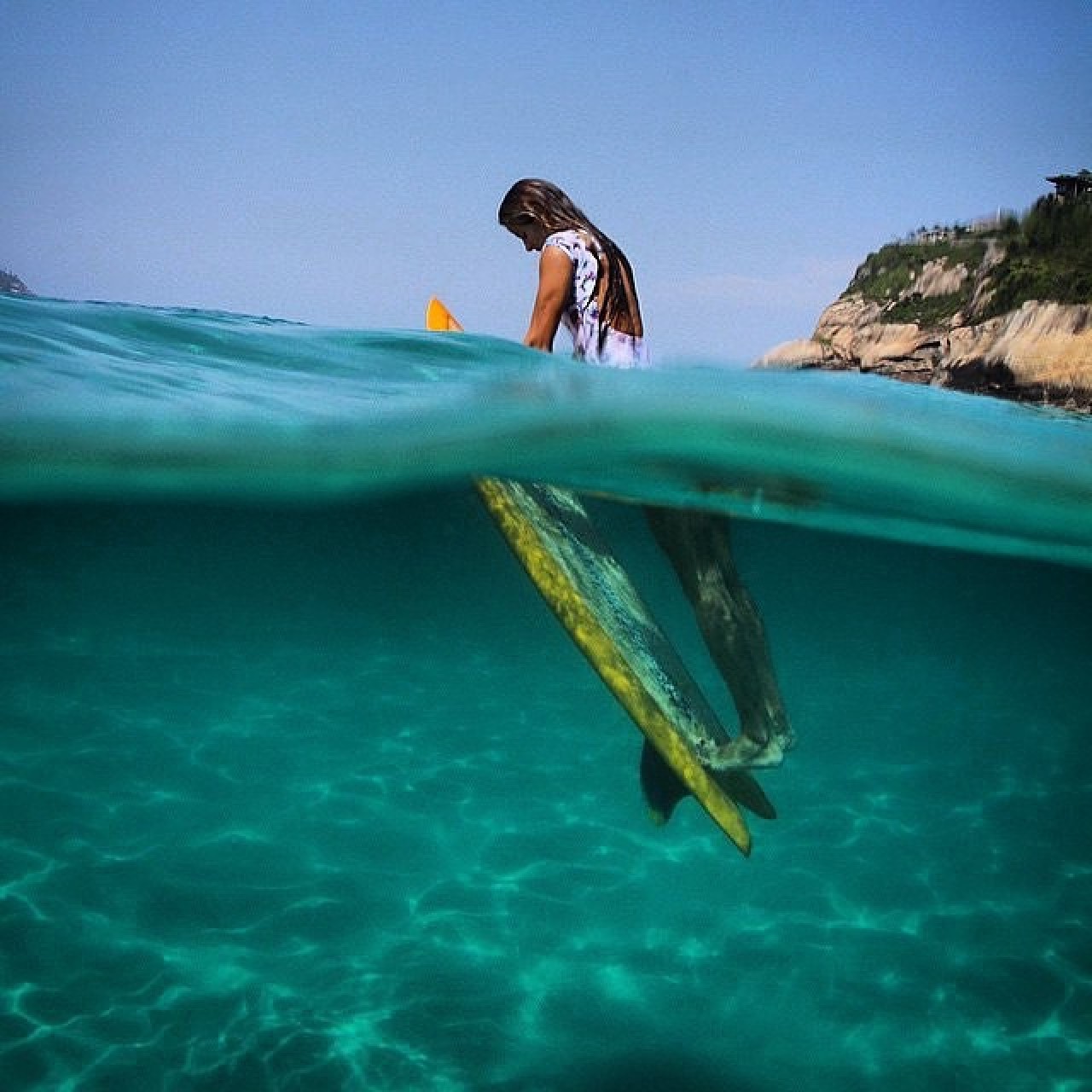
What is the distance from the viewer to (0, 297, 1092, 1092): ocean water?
29.6 ft

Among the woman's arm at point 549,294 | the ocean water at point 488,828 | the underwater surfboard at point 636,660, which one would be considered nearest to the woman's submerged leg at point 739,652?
the underwater surfboard at point 636,660

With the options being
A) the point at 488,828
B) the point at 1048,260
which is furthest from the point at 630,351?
the point at 1048,260

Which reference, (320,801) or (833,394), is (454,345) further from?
(320,801)

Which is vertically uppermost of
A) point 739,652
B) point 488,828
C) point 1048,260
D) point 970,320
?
point 1048,260

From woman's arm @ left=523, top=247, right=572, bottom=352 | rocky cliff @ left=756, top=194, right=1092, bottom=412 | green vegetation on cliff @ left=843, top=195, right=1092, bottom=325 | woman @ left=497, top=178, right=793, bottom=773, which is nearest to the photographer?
woman's arm @ left=523, top=247, right=572, bottom=352

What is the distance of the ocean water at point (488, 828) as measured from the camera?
903cm

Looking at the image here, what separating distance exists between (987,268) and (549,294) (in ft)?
74.3

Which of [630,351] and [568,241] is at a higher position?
[568,241]

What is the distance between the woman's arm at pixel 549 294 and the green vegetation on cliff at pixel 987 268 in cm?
1986

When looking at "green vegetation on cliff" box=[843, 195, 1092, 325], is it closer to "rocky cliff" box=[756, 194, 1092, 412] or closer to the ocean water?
"rocky cliff" box=[756, 194, 1092, 412]

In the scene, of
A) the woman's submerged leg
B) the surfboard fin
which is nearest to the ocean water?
the woman's submerged leg

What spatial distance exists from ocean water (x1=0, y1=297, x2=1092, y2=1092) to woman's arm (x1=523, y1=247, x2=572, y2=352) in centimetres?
181

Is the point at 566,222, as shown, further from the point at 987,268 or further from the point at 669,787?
the point at 987,268

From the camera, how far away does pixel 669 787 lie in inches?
232
